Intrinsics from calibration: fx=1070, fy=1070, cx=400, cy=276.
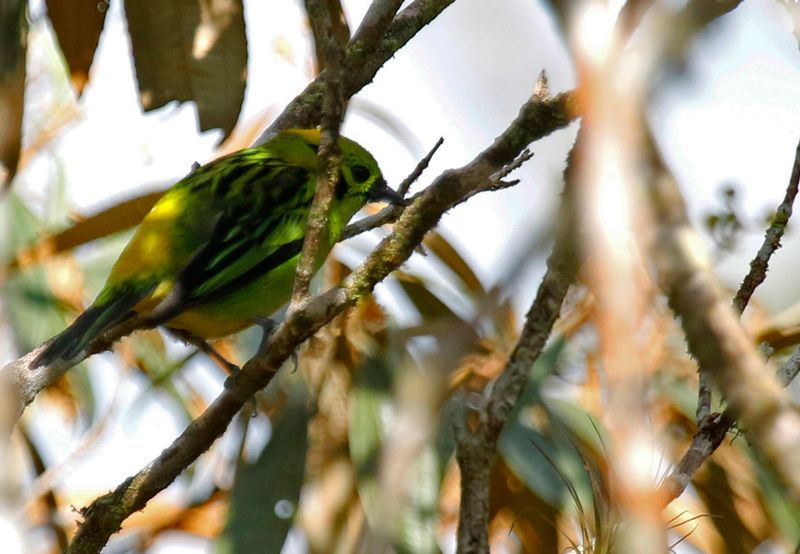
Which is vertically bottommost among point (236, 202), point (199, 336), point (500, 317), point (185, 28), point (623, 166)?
point (500, 317)

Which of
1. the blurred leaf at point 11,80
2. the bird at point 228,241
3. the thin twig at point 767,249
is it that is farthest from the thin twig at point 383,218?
the thin twig at point 767,249

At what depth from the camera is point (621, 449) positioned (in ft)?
2.02

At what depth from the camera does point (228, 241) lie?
14.2 feet

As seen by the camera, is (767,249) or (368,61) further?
(368,61)

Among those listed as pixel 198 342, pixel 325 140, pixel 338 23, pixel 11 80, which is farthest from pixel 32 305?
pixel 325 140

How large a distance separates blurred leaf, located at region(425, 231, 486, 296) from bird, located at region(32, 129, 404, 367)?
284mm

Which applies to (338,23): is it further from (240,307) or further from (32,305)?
(32,305)

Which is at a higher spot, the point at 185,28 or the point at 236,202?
the point at 185,28

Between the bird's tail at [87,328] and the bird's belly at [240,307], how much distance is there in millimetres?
242

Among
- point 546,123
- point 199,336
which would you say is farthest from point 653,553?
point 199,336

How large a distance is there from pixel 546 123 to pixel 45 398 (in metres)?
4.42

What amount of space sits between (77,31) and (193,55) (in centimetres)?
43

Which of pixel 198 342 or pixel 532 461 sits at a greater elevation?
pixel 198 342

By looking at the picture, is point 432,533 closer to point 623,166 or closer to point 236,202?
point 236,202
